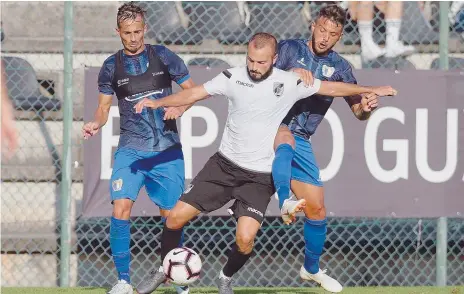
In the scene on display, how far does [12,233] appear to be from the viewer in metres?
10.5

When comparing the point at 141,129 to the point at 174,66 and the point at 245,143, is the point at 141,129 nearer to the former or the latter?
the point at 174,66

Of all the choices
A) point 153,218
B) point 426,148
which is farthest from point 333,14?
point 153,218

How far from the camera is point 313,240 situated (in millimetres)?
8781

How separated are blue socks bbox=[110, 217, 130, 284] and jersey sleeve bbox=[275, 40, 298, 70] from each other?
5.70 ft

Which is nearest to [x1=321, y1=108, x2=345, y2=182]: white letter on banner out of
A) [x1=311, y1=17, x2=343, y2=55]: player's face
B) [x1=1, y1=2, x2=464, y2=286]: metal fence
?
[x1=1, y1=2, x2=464, y2=286]: metal fence

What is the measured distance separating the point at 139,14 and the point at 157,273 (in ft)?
6.63

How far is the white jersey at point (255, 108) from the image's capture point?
311 inches

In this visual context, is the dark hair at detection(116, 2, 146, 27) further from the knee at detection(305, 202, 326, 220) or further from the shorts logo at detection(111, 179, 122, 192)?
the knee at detection(305, 202, 326, 220)

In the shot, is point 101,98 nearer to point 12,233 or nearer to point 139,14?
point 139,14

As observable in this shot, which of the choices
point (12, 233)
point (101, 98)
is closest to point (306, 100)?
point (101, 98)

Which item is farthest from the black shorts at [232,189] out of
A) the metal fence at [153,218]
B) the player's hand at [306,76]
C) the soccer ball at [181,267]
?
the metal fence at [153,218]

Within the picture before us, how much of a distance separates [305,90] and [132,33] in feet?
4.79

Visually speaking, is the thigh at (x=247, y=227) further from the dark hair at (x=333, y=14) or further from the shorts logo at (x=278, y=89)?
the dark hair at (x=333, y=14)

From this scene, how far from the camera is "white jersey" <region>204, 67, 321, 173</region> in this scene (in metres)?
7.89
